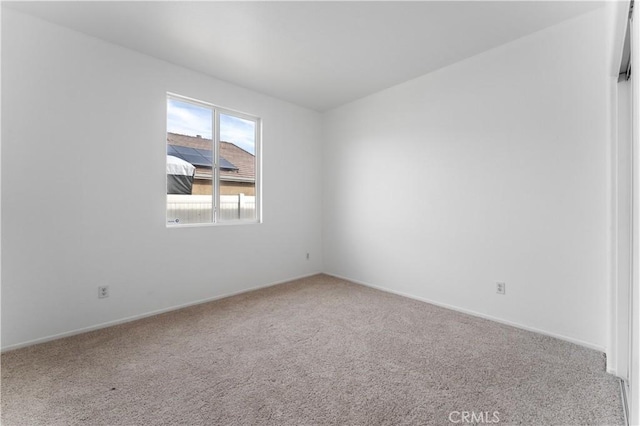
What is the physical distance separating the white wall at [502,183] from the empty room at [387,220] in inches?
0.7

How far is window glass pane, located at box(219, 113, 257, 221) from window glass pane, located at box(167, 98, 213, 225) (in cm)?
18

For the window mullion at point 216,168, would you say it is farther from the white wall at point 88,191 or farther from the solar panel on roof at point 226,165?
the white wall at point 88,191

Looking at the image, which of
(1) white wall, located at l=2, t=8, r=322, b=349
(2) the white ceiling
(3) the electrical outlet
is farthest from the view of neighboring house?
(3) the electrical outlet

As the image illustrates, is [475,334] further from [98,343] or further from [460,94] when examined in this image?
[98,343]

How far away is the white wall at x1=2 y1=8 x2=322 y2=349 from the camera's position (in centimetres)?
230

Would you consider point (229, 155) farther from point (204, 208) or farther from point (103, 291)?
point (103, 291)

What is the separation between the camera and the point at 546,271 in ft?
8.34

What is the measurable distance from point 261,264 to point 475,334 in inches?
107

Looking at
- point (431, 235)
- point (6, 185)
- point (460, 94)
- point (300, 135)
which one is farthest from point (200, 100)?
point (431, 235)

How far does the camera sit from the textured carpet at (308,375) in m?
1.57

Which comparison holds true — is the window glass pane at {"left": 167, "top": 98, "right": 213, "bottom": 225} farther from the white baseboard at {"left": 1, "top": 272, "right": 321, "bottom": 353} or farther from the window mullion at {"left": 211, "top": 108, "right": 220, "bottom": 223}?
the white baseboard at {"left": 1, "top": 272, "right": 321, "bottom": 353}

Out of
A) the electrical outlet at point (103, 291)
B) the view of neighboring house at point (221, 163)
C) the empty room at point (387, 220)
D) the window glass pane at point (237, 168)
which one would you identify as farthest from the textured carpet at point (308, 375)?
the view of neighboring house at point (221, 163)

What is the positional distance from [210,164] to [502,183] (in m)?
3.34

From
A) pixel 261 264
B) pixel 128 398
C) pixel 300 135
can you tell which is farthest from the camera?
pixel 300 135
